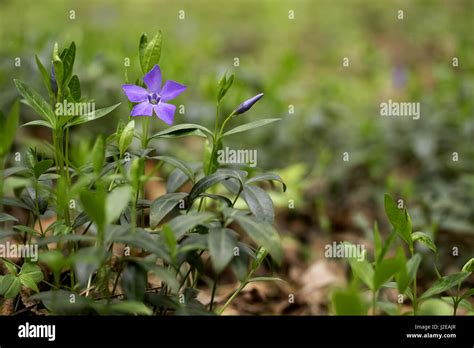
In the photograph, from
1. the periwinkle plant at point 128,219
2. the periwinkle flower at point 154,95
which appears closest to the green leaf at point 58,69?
the periwinkle plant at point 128,219

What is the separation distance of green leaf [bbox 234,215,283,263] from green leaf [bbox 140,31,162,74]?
0.52 meters

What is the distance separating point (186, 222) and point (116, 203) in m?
0.20

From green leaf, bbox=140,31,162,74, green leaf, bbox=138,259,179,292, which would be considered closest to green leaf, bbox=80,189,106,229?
green leaf, bbox=138,259,179,292

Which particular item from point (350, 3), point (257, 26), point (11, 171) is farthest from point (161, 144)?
point (350, 3)

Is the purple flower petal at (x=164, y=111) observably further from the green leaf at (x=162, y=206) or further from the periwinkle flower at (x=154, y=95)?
the green leaf at (x=162, y=206)

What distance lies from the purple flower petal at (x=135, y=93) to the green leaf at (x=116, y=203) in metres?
0.35

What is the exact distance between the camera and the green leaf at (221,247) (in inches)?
53.9

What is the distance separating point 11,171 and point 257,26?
489cm

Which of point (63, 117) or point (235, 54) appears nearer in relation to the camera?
point (63, 117)

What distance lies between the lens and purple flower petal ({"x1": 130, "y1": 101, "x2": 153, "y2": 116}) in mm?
1624

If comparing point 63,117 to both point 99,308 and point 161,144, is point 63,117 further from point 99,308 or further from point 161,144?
point 161,144

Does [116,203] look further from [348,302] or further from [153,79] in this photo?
[348,302]

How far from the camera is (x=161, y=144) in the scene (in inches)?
128

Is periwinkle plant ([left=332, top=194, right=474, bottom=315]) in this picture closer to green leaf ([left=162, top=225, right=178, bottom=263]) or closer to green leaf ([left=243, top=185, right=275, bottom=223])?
green leaf ([left=243, top=185, right=275, bottom=223])
